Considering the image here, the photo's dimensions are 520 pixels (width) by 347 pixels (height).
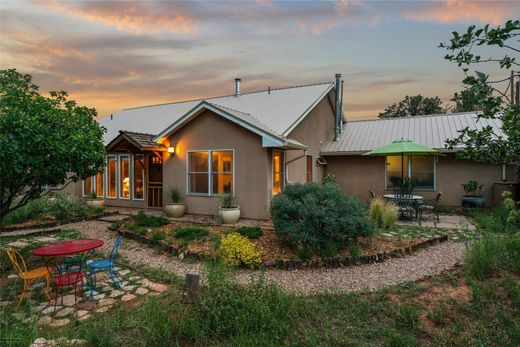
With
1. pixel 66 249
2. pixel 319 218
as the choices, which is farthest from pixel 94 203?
pixel 319 218

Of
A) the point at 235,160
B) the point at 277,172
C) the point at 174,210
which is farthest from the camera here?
the point at 277,172

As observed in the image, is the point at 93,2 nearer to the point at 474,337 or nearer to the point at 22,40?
the point at 22,40

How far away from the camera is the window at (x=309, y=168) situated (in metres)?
13.4

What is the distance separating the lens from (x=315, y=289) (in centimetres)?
473

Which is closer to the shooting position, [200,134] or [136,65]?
[200,134]

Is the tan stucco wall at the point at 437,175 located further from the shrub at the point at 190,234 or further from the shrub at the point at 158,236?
the shrub at the point at 158,236

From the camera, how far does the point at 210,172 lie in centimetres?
1088

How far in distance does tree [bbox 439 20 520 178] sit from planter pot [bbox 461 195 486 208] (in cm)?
1023

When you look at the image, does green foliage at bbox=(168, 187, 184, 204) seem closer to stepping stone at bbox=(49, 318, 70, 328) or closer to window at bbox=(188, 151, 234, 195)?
window at bbox=(188, 151, 234, 195)

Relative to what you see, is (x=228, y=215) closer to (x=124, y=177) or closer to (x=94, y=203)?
(x=124, y=177)

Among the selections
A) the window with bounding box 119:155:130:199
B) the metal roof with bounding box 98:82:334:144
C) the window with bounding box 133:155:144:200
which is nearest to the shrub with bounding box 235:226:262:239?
the metal roof with bounding box 98:82:334:144

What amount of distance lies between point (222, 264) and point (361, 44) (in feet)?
32.5

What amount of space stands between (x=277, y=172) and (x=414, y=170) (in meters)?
7.23

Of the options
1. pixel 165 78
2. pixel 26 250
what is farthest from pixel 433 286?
pixel 165 78
